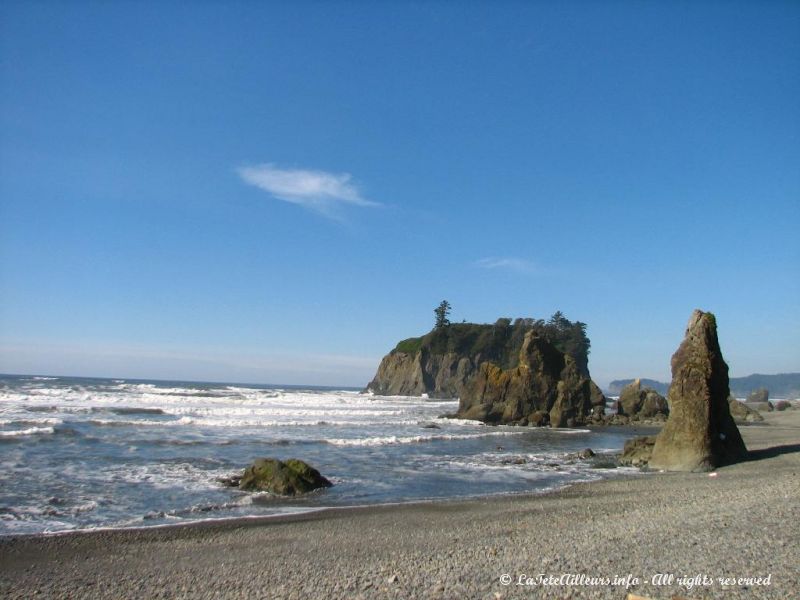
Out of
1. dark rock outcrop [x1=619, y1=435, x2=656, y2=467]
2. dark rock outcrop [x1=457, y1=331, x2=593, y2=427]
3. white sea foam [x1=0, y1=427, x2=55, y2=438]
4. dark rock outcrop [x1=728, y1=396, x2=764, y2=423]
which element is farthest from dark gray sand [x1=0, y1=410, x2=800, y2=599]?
dark rock outcrop [x1=728, y1=396, x2=764, y2=423]

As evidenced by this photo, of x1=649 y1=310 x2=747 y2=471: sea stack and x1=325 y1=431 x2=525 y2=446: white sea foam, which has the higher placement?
x1=649 y1=310 x2=747 y2=471: sea stack

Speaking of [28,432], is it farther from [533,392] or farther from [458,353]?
[458,353]

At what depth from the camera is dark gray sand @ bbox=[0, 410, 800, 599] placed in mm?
7281

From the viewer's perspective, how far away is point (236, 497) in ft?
49.6

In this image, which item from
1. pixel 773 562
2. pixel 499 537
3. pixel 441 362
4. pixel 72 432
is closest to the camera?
pixel 773 562

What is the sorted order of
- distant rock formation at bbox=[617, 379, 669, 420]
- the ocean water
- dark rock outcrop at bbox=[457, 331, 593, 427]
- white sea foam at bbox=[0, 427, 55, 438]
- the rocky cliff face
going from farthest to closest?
1. the rocky cliff face
2. distant rock formation at bbox=[617, 379, 669, 420]
3. dark rock outcrop at bbox=[457, 331, 593, 427]
4. white sea foam at bbox=[0, 427, 55, 438]
5. the ocean water

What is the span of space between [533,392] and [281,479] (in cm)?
3903

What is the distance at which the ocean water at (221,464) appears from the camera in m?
13.8

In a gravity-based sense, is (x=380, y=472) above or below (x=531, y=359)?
below

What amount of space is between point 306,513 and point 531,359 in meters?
43.0

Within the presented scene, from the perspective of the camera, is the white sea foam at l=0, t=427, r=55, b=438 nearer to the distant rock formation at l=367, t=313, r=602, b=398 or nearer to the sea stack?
the sea stack

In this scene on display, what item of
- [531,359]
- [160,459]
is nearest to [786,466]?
[160,459]

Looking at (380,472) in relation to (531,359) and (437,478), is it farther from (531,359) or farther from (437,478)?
(531,359)

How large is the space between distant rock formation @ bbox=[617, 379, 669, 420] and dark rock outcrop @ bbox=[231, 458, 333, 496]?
141 feet
